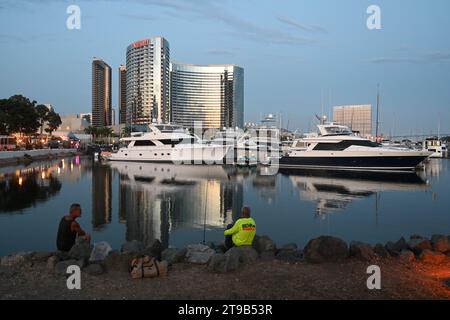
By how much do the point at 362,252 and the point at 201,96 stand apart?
15505 centimetres

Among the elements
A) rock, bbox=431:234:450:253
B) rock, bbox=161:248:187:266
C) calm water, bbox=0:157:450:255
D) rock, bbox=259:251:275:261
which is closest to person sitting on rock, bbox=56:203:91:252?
rock, bbox=161:248:187:266

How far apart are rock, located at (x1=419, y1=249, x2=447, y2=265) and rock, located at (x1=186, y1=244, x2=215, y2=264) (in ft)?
14.5

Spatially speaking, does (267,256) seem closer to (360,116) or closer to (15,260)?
(15,260)

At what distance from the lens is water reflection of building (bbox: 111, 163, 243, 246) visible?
15.0 meters

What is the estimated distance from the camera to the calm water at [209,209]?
1393 cm

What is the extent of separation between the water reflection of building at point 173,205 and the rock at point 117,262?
4773 mm

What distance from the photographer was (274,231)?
14.5 metres

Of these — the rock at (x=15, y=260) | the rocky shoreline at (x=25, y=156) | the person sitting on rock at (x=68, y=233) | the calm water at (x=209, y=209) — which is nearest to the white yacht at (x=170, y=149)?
the rocky shoreline at (x=25, y=156)

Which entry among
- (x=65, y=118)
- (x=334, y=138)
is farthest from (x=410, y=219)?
(x=65, y=118)

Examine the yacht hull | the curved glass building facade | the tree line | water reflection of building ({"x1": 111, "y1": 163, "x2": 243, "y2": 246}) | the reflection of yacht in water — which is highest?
the curved glass building facade

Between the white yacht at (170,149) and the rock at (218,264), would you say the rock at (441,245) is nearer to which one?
the rock at (218,264)

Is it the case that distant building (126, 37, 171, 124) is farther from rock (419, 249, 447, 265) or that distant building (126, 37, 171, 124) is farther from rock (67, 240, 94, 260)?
rock (419, 249, 447, 265)

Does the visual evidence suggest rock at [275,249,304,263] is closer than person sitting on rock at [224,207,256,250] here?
Yes
